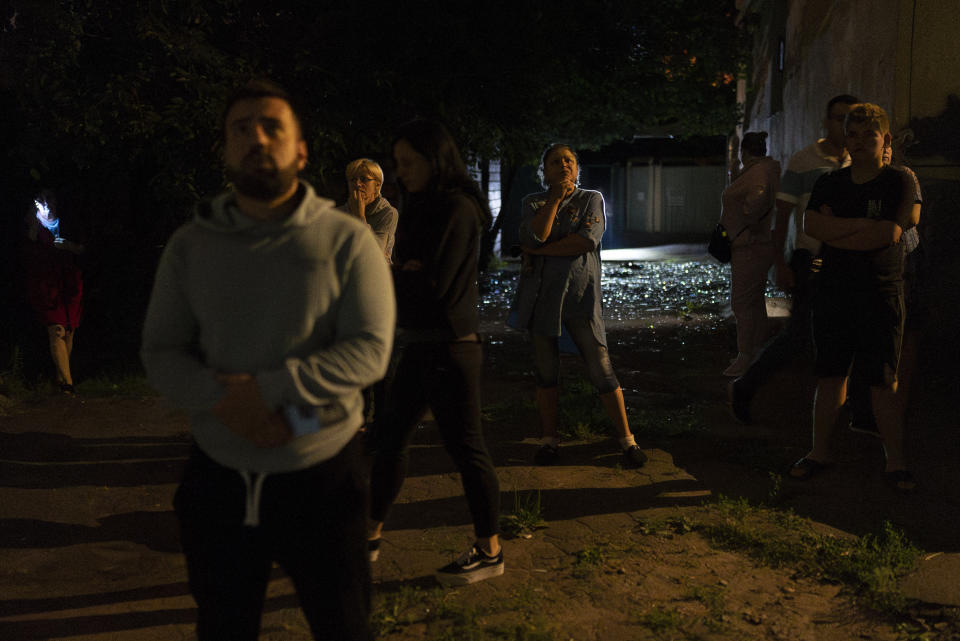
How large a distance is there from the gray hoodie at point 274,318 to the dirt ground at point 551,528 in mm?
1610

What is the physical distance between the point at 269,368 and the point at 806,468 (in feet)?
12.9

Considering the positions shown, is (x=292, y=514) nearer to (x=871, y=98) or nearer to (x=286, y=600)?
(x=286, y=600)

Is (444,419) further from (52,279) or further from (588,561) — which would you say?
(52,279)

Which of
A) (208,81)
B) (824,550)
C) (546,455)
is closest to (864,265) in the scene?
(824,550)

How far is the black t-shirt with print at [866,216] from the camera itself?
4.79 meters

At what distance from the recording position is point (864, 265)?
190 inches

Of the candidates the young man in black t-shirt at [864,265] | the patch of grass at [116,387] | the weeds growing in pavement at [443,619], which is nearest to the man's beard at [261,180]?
the weeds growing in pavement at [443,619]

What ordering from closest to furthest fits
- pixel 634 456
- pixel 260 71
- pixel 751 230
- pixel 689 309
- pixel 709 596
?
1. pixel 709 596
2. pixel 634 456
3. pixel 751 230
4. pixel 260 71
5. pixel 689 309

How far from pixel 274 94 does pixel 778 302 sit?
11.2m

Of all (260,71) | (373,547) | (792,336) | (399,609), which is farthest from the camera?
(260,71)

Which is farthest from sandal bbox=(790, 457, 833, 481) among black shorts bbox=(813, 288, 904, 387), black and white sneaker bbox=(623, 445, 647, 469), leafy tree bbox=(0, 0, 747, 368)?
leafy tree bbox=(0, 0, 747, 368)

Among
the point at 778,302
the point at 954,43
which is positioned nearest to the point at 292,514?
the point at 954,43

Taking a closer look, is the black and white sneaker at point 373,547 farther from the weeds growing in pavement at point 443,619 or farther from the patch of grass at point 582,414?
the patch of grass at point 582,414

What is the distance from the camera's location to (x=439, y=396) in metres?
3.67
